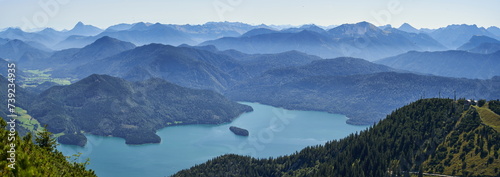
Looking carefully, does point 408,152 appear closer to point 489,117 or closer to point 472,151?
point 472,151

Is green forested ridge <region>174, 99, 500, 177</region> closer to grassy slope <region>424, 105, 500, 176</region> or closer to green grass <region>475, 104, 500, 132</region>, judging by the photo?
grassy slope <region>424, 105, 500, 176</region>

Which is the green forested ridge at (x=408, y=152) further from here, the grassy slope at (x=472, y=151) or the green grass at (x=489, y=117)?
the green grass at (x=489, y=117)

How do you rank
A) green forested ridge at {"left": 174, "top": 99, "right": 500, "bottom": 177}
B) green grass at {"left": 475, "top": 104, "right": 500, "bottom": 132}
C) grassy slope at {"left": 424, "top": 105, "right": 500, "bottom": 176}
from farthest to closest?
green grass at {"left": 475, "top": 104, "right": 500, "bottom": 132} < green forested ridge at {"left": 174, "top": 99, "right": 500, "bottom": 177} < grassy slope at {"left": 424, "top": 105, "right": 500, "bottom": 176}

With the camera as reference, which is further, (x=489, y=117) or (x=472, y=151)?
(x=489, y=117)

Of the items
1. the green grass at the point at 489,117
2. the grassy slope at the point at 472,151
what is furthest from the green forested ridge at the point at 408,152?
the green grass at the point at 489,117

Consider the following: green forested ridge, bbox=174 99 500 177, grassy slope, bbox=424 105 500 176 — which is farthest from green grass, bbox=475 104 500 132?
green forested ridge, bbox=174 99 500 177

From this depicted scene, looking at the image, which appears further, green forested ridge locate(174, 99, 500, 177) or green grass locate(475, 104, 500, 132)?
green grass locate(475, 104, 500, 132)

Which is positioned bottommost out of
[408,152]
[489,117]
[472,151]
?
[472,151]

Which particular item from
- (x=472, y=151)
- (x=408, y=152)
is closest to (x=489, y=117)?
(x=472, y=151)

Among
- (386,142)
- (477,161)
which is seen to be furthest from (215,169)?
(477,161)
